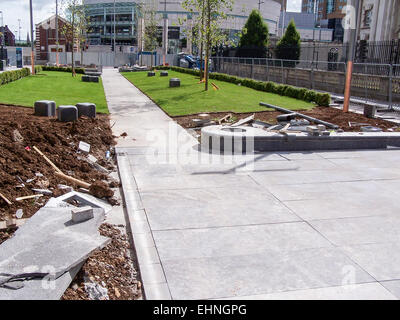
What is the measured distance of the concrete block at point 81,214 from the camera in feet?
18.3

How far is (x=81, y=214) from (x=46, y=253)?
1027mm

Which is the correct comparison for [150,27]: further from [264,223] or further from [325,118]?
[264,223]

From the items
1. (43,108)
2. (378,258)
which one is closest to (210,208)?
(378,258)

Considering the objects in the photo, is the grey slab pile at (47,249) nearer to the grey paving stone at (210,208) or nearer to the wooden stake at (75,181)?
the grey paving stone at (210,208)

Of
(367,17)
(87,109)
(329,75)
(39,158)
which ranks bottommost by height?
(39,158)

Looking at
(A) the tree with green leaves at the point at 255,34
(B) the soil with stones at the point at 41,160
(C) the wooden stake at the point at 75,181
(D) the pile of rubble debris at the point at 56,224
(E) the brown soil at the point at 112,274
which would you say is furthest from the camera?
(A) the tree with green leaves at the point at 255,34

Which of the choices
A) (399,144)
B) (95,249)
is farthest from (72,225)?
(399,144)

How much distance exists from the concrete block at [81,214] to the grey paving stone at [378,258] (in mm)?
3361

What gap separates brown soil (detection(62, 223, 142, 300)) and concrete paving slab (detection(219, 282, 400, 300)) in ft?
3.70

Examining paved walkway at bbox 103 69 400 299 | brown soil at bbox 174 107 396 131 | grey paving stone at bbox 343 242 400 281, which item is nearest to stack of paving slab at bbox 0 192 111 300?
paved walkway at bbox 103 69 400 299

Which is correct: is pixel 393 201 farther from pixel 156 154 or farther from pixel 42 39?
pixel 42 39

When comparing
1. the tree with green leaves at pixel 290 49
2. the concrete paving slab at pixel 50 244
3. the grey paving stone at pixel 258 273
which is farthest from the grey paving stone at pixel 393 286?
the tree with green leaves at pixel 290 49

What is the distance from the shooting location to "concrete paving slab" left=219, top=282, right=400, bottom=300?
4.44 m

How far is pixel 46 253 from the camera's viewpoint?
184 inches
